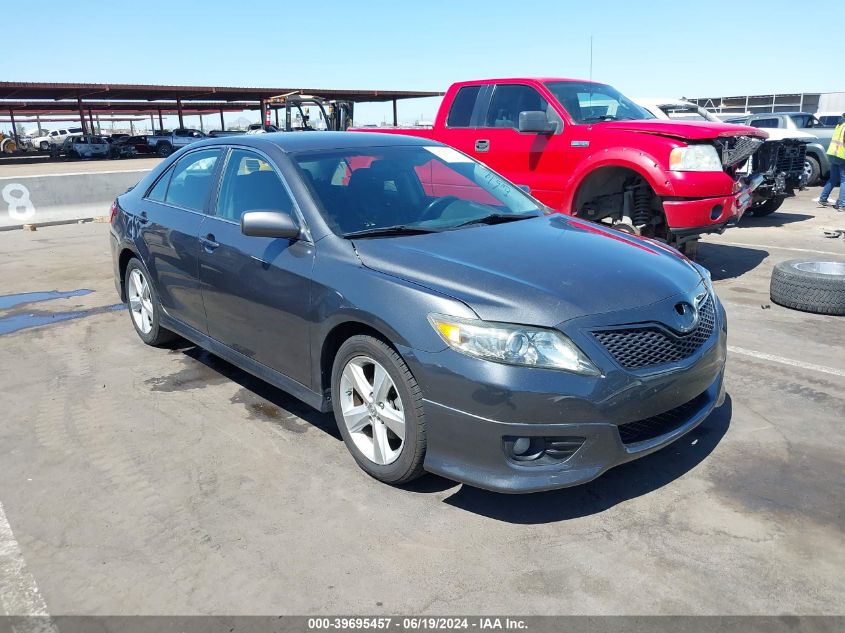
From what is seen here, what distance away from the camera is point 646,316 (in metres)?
2.94

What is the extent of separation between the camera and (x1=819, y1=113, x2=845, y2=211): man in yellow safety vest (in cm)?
1154

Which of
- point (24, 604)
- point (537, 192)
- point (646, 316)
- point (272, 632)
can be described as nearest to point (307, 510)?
point (272, 632)

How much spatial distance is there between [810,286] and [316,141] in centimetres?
447

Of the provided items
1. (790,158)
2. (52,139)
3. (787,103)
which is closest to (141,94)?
(52,139)

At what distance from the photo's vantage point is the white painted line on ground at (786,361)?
15.0 ft

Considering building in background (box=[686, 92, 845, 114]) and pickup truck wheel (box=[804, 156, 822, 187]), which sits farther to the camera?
building in background (box=[686, 92, 845, 114])

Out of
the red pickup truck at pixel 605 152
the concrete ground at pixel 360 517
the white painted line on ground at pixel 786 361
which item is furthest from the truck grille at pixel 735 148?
the concrete ground at pixel 360 517

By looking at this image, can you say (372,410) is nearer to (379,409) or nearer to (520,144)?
(379,409)

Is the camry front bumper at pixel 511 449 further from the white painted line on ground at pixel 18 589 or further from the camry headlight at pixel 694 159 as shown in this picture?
the camry headlight at pixel 694 159

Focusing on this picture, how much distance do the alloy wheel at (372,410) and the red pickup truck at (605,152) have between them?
14.6 feet

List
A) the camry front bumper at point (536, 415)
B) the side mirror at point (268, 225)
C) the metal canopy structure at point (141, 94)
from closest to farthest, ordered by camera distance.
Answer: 1. the camry front bumper at point (536, 415)
2. the side mirror at point (268, 225)
3. the metal canopy structure at point (141, 94)

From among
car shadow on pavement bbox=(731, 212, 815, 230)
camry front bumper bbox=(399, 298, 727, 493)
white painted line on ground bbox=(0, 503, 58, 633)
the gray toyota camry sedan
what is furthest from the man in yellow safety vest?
white painted line on ground bbox=(0, 503, 58, 633)

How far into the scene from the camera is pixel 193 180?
4.62 metres

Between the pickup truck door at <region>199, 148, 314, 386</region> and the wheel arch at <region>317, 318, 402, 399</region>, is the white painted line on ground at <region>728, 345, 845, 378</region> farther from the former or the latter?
the pickup truck door at <region>199, 148, 314, 386</region>
